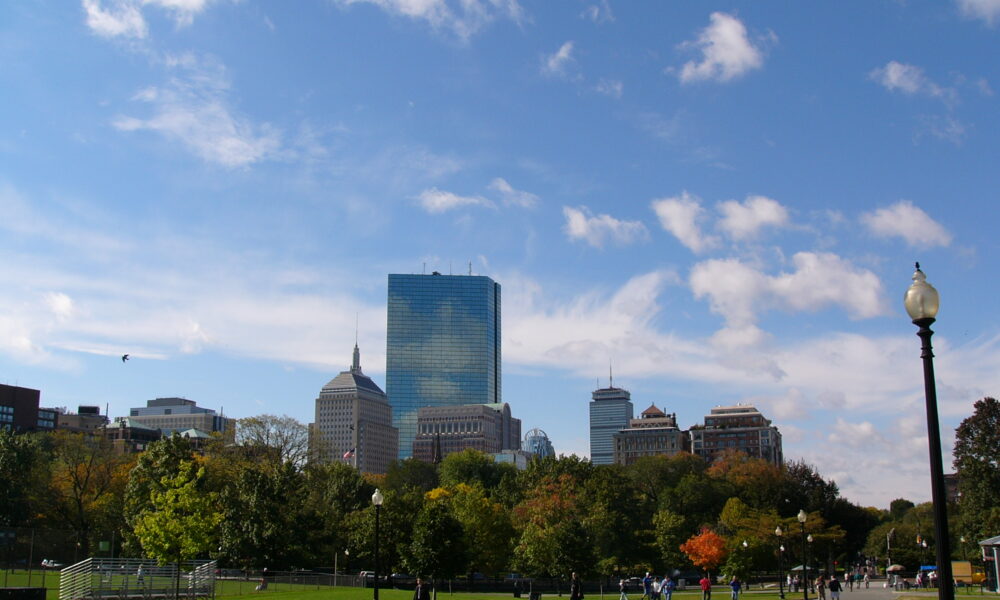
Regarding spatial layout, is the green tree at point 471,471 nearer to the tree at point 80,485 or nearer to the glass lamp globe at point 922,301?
the tree at point 80,485

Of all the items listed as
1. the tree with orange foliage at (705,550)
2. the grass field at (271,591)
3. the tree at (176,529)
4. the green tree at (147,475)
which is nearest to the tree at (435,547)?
the grass field at (271,591)

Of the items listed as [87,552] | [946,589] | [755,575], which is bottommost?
[755,575]

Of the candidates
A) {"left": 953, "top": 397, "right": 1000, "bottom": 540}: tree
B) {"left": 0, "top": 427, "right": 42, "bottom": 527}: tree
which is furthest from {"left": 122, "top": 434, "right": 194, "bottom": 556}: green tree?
{"left": 953, "top": 397, "right": 1000, "bottom": 540}: tree

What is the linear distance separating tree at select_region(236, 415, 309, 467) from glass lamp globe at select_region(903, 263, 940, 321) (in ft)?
303

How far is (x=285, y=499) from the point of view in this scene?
2928 inches

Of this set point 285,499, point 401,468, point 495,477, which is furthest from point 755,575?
point 401,468

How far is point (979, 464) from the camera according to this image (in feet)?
270

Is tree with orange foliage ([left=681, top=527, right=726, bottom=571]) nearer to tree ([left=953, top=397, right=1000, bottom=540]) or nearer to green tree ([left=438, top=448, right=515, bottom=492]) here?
tree ([left=953, top=397, right=1000, bottom=540])

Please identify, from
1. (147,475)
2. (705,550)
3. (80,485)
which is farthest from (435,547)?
(80,485)

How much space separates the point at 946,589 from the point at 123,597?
43342 mm

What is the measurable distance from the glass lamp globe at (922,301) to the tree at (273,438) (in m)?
92.4

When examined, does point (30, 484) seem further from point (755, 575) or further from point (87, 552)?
point (755, 575)

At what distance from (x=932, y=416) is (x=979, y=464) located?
81.5m

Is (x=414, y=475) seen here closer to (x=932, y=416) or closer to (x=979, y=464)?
(x=979, y=464)
